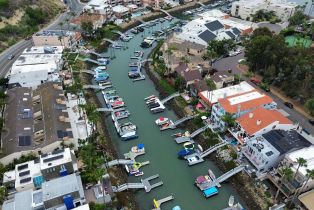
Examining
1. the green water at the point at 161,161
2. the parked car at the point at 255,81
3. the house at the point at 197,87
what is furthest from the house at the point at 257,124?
the parked car at the point at 255,81

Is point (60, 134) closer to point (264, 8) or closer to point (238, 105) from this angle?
point (238, 105)

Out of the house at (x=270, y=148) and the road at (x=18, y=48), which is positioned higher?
the road at (x=18, y=48)

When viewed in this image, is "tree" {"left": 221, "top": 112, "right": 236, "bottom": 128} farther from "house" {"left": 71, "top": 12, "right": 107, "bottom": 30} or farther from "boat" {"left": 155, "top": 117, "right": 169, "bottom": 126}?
"house" {"left": 71, "top": 12, "right": 107, "bottom": 30}

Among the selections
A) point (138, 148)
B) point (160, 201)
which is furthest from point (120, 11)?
point (160, 201)

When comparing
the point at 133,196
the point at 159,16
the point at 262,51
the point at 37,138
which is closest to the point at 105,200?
the point at 133,196

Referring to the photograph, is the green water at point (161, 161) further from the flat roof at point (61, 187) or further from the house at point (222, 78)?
the house at point (222, 78)

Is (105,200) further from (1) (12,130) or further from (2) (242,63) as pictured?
(2) (242,63)

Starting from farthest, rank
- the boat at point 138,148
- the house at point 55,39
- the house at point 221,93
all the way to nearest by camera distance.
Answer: the house at point 55,39
the house at point 221,93
the boat at point 138,148
